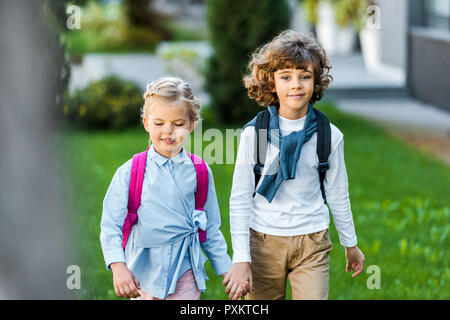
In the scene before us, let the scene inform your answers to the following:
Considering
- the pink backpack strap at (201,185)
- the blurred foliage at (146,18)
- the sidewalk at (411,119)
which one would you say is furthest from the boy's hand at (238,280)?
the blurred foliage at (146,18)

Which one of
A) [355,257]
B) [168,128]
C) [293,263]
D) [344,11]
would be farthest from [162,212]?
[344,11]

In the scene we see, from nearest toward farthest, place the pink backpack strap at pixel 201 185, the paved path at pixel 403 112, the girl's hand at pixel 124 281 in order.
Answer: the girl's hand at pixel 124 281, the pink backpack strap at pixel 201 185, the paved path at pixel 403 112

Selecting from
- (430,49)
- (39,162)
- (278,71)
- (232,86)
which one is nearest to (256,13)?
(232,86)

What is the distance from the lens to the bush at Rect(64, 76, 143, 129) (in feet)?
28.7

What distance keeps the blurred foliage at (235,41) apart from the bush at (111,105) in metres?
1.16

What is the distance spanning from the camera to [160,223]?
1.98 meters

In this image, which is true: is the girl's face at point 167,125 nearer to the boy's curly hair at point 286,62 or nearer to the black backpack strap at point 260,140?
the black backpack strap at point 260,140

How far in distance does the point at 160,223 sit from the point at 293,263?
1.84 ft

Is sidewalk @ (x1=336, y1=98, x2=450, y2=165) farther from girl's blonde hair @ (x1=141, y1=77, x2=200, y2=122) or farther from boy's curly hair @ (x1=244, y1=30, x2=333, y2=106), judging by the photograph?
girl's blonde hair @ (x1=141, y1=77, x2=200, y2=122)

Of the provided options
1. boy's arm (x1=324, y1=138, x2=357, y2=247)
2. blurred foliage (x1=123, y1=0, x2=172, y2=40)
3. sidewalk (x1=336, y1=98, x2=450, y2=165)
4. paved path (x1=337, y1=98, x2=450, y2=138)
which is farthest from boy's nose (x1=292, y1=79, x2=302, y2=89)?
blurred foliage (x1=123, y1=0, x2=172, y2=40)

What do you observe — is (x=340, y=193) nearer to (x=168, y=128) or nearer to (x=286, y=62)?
(x=286, y=62)

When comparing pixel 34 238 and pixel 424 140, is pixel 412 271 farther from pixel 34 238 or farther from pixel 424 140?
pixel 424 140

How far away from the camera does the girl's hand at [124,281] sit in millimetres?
1924
